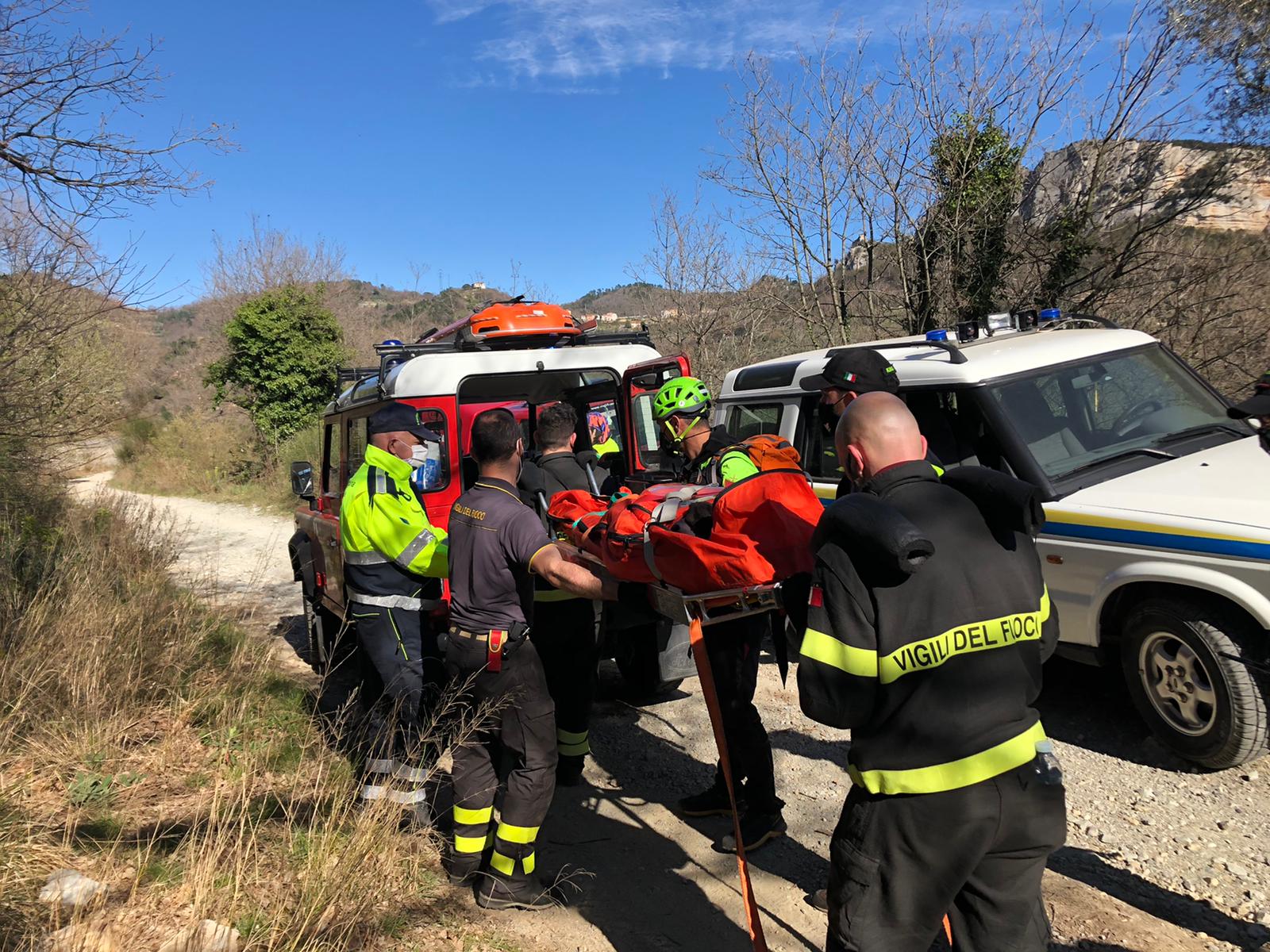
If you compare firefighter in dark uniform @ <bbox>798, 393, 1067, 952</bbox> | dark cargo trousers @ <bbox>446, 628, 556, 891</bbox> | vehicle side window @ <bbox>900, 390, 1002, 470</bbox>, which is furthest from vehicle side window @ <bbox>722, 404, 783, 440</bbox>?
firefighter in dark uniform @ <bbox>798, 393, 1067, 952</bbox>

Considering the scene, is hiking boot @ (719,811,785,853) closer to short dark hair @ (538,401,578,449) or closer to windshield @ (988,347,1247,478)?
short dark hair @ (538,401,578,449)

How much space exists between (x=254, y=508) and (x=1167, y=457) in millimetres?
18846

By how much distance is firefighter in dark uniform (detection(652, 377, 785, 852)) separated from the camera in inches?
147

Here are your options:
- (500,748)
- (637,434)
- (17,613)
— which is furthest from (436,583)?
(17,613)

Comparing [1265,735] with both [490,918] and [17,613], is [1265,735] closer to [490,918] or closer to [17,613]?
[490,918]

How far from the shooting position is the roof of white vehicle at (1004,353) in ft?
16.5

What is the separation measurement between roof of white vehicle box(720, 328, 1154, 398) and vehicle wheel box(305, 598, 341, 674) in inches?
166

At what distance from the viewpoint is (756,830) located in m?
3.86

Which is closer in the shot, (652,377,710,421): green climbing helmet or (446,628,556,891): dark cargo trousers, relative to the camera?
(446,628,556,891): dark cargo trousers

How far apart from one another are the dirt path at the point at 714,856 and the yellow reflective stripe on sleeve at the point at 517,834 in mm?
307

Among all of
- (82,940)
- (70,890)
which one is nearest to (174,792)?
(70,890)

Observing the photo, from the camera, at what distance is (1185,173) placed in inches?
379

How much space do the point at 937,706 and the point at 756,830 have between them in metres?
2.25

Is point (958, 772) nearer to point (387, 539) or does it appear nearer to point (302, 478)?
point (387, 539)
